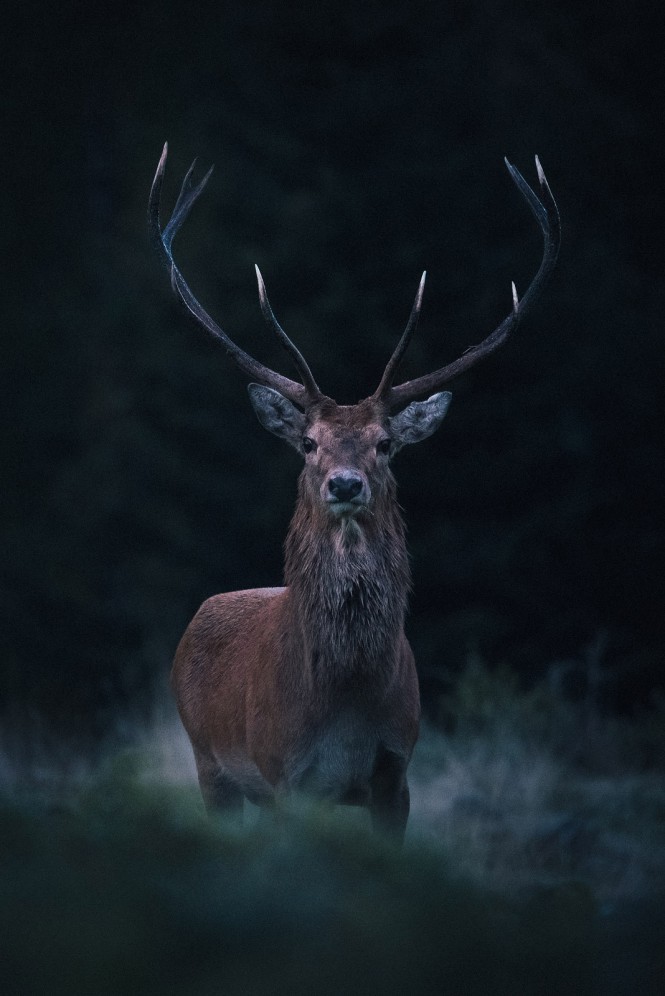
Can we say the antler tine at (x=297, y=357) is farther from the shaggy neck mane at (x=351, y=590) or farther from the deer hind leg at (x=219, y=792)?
the deer hind leg at (x=219, y=792)

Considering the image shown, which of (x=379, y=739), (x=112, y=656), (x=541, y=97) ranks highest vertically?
(x=541, y=97)

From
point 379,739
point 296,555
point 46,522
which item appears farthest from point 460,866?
point 46,522

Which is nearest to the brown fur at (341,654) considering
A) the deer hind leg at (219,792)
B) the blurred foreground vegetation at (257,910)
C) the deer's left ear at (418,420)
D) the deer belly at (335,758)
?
the deer belly at (335,758)

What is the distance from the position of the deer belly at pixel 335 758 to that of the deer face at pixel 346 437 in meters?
0.64

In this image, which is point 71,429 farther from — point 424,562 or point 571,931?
point 571,931

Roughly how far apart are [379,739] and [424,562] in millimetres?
4426

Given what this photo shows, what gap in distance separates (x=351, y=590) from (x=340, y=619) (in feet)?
0.31

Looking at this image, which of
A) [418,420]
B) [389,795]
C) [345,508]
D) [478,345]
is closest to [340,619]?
[345,508]

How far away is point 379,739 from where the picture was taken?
4348 mm

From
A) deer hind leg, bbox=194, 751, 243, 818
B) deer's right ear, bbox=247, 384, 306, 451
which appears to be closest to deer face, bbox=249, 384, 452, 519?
deer's right ear, bbox=247, 384, 306, 451

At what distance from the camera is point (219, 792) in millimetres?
5375

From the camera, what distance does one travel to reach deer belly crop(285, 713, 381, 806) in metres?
4.32

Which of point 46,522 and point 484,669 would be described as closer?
point 484,669

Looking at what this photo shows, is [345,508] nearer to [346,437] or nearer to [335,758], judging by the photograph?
[346,437]
